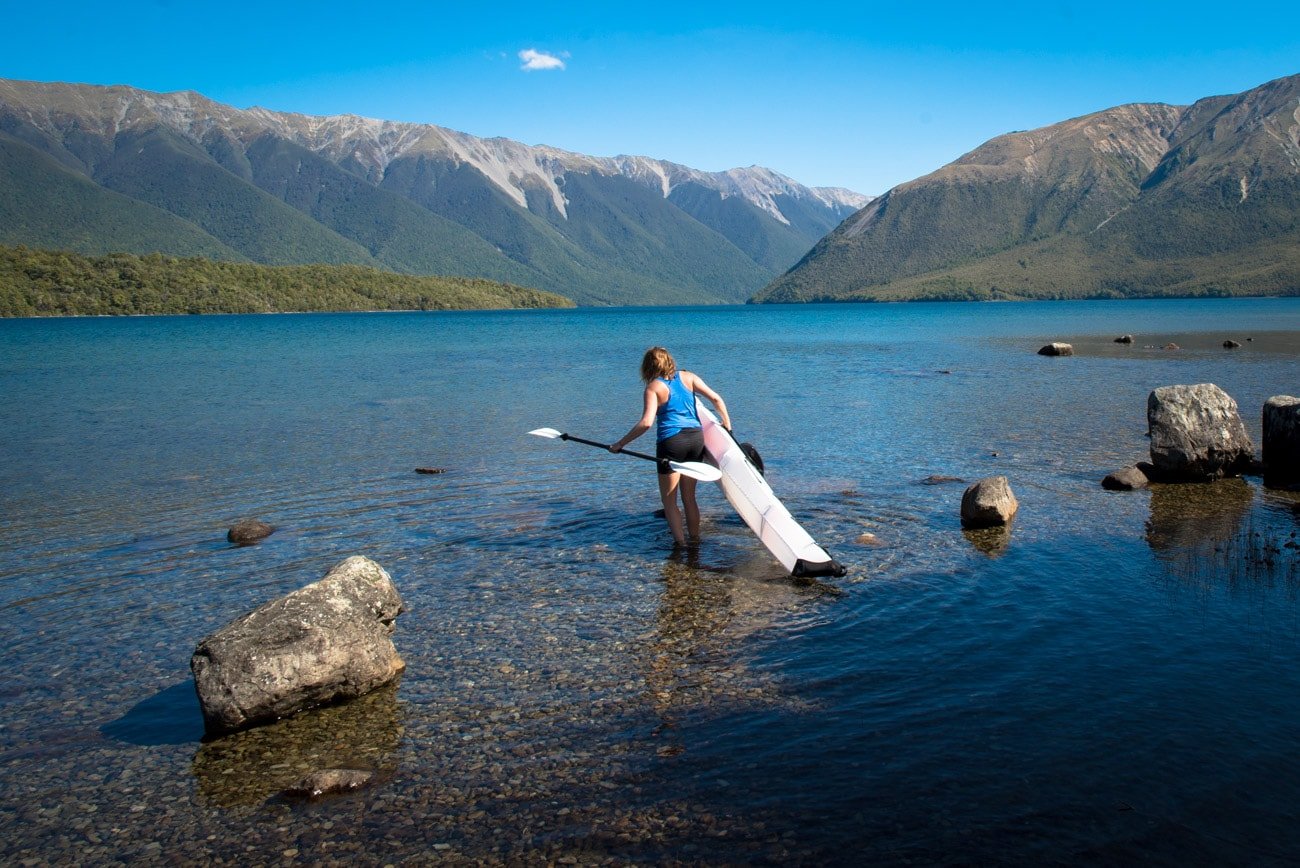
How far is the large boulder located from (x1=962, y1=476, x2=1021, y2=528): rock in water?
5492mm

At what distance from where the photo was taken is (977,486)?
1523cm

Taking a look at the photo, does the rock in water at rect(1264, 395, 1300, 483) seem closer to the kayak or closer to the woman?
the kayak

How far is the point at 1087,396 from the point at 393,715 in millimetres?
33451

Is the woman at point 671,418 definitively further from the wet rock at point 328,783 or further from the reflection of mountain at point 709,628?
the wet rock at point 328,783

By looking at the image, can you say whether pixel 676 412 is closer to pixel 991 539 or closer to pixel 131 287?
pixel 991 539

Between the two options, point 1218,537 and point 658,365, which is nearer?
point 658,365

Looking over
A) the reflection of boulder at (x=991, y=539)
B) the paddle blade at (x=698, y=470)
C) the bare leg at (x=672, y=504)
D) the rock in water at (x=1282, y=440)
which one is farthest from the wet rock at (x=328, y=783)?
the rock in water at (x=1282, y=440)

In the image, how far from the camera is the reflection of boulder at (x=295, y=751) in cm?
728

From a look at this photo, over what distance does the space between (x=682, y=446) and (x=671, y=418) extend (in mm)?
470

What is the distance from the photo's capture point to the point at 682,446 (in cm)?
1380

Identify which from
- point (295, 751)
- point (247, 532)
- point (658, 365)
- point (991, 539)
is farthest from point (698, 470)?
point (247, 532)

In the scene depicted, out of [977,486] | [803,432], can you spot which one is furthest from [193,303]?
[977,486]

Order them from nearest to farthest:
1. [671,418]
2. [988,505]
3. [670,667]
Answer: [670,667] → [671,418] → [988,505]

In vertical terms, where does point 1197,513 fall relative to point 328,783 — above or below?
above
